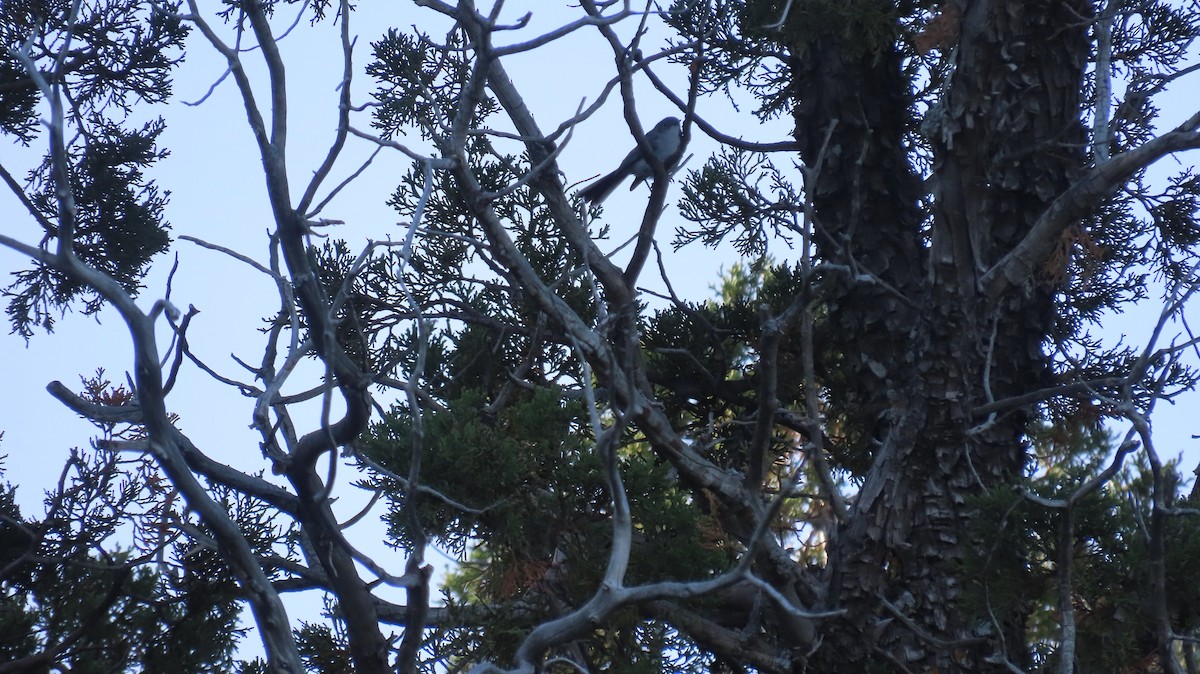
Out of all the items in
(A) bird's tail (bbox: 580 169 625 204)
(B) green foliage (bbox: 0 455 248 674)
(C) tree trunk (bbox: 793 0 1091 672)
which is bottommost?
(B) green foliage (bbox: 0 455 248 674)

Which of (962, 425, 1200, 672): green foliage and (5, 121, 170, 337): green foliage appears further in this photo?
(5, 121, 170, 337): green foliage

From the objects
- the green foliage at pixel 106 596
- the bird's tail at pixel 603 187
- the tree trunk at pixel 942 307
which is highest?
the bird's tail at pixel 603 187

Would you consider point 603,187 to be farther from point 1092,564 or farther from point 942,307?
point 1092,564

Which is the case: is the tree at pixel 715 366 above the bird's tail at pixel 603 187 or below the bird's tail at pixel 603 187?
below

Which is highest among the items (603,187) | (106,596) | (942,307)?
(603,187)

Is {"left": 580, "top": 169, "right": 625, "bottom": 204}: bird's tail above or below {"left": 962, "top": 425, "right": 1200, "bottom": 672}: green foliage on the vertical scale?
above

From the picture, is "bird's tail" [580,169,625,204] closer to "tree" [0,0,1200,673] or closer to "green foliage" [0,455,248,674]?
"tree" [0,0,1200,673]

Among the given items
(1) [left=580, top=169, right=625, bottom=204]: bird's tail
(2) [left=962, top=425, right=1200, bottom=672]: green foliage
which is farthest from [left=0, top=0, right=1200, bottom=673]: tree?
(1) [left=580, top=169, right=625, bottom=204]: bird's tail

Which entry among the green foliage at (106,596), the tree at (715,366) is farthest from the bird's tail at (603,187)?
the green foliage at (106,596)

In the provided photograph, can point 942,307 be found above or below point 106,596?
above

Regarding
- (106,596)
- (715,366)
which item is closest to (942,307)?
(715,366)

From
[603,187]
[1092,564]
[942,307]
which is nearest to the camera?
[1092,564]

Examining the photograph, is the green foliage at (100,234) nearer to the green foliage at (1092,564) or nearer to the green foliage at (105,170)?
the green foliage at (105,170)

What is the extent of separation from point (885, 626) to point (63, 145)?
2633 millimetres
